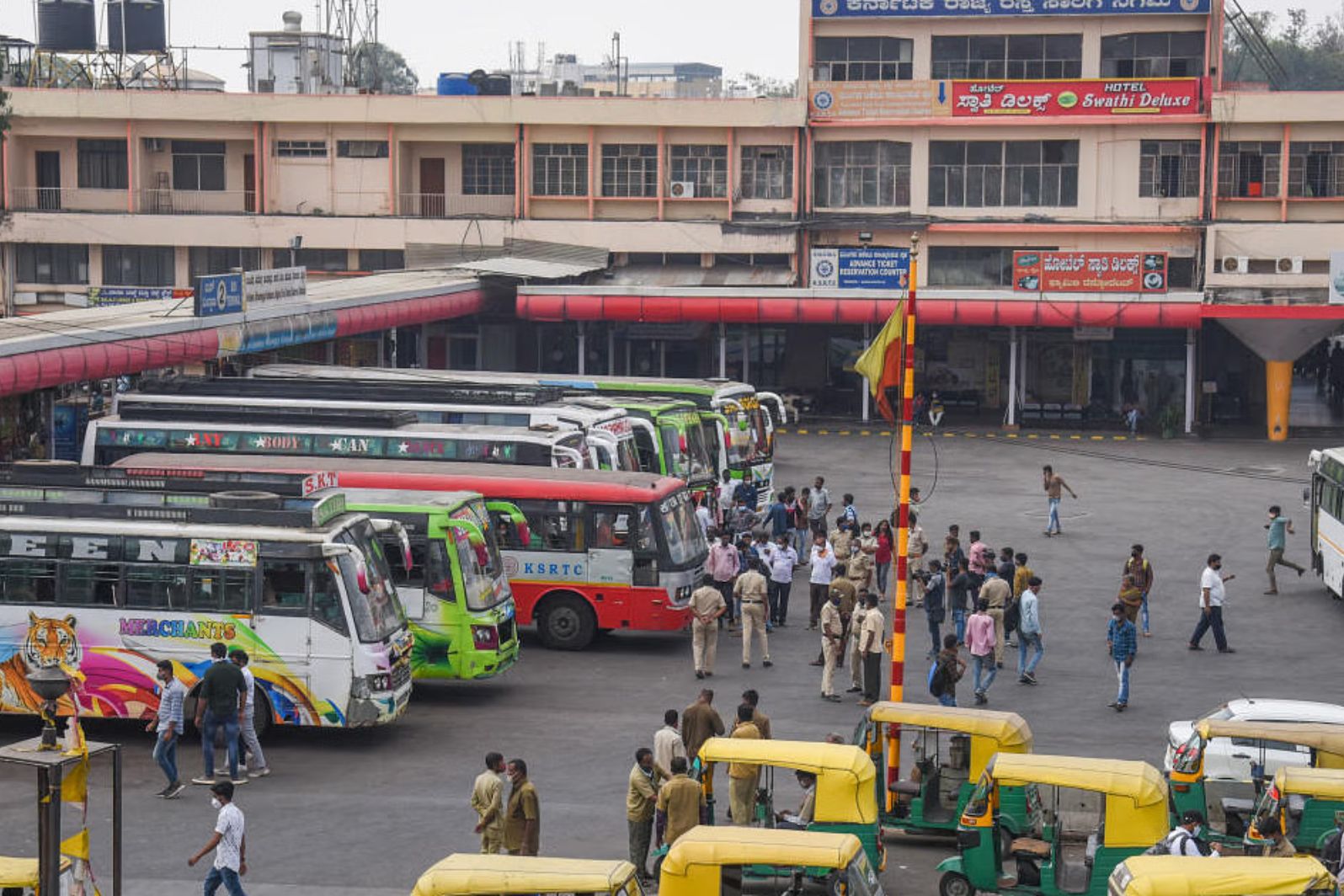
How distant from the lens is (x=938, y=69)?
187 ft

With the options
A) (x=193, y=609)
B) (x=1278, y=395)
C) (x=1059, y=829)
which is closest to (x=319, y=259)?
(x=1278, y=395)

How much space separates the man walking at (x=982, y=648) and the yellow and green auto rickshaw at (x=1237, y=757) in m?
4.32

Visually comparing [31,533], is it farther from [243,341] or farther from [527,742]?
[243,341]

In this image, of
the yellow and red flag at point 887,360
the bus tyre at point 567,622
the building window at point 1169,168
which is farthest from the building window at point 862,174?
the yellow and red flag at point 887,360

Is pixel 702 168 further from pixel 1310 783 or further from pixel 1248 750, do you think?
pixel 1310 783

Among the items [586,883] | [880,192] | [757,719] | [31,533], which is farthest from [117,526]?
[880,192]

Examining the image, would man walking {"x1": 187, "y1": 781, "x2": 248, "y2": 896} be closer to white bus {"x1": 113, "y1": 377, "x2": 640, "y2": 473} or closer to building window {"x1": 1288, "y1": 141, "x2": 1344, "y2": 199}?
white bus {"x1": 113, "y1": 377, "x2": 640, "y2": 473}

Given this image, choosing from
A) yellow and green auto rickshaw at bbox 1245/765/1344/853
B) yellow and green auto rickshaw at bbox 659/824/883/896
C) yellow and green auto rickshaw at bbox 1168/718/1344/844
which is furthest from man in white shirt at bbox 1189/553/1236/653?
yellow and green auto rickshaw at bbox 659/824/883/896

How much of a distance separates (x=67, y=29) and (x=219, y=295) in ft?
114

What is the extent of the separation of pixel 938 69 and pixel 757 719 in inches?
1674

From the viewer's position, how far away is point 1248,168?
54.0 meters

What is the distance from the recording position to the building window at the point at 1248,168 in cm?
5388

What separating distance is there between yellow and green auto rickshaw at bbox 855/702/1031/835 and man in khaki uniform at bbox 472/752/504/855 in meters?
3.50

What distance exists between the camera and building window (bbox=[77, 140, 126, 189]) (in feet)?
198
